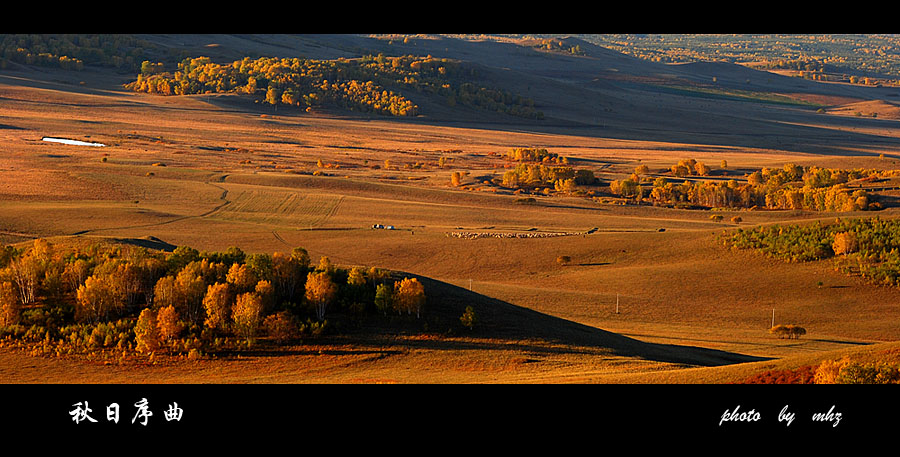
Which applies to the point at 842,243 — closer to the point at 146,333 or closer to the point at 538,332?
the point at 538,332

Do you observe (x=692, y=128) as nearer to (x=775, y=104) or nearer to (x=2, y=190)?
(x=775, y=104)

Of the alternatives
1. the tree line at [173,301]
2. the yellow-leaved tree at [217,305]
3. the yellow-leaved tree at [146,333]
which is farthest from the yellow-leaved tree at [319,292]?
the yellow-leaved tree at [146,333]

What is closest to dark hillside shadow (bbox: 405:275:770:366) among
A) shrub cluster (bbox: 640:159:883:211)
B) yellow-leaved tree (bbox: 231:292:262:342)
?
yellow-leaved tree (bbox: 231:292:262:342)

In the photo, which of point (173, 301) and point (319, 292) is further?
point (319, 292)

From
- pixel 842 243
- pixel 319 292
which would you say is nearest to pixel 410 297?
pixel 319 292

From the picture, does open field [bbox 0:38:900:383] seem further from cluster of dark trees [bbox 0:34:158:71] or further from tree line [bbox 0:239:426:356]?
cluster of dark trees [bbox 0:34:158:71]

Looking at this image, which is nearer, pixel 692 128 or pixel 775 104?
pixel 692 128

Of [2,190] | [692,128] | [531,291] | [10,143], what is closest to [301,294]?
[531,291]
